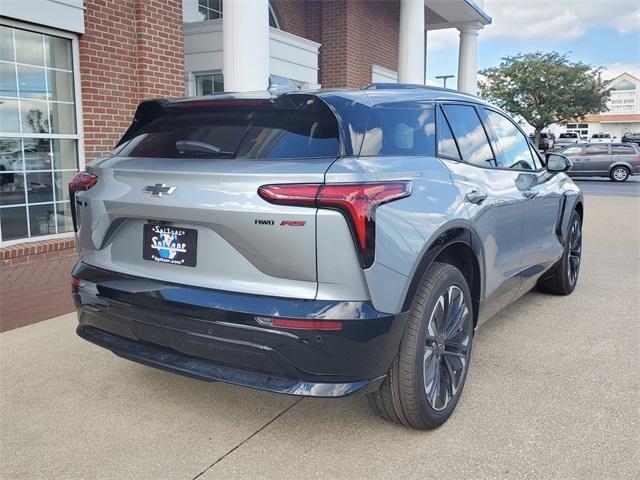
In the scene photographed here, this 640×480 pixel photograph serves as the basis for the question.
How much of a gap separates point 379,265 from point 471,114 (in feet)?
6.05

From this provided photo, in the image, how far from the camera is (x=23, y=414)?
3.28m

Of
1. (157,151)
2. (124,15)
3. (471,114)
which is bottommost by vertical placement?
(157,151)

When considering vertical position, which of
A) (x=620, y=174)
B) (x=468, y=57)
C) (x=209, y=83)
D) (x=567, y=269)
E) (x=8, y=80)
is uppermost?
(x=468, y=57)

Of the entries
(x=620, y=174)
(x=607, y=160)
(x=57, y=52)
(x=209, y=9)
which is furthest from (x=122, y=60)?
(x=620, y=174)

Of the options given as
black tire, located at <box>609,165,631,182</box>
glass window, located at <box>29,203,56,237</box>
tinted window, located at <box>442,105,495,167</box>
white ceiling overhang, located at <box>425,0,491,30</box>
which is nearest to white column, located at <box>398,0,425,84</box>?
white ceiling overhang, located at <box>425,0,491,30</box>

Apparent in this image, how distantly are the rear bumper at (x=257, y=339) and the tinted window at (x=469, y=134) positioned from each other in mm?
1458

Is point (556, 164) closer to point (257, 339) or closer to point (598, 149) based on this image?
point (257, 339)

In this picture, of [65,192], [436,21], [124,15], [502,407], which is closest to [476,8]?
[436,21]

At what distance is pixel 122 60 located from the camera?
7398mm

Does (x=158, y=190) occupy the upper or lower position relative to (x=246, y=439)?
upper

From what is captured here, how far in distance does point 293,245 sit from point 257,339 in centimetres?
43

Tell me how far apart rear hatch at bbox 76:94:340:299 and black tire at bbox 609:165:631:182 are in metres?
24.2

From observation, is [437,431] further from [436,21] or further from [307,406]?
[436,21]

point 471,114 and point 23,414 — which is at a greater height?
point 471,114
